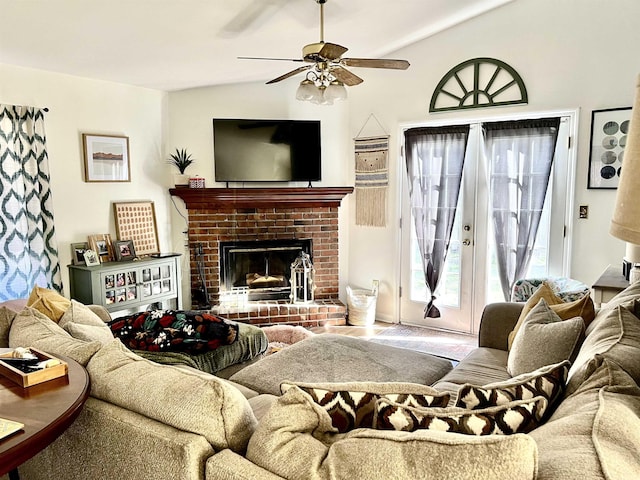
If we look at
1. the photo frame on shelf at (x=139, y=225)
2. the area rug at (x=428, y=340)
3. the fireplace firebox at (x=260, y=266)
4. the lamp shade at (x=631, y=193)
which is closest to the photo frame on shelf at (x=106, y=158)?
the photo frame on shelf at (x=139, y=225)

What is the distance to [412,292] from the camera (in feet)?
16.3

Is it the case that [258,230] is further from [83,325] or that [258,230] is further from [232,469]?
[232,469]

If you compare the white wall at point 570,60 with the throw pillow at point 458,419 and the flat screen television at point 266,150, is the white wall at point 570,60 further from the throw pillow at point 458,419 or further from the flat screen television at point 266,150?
the throw pillow at point 458,419

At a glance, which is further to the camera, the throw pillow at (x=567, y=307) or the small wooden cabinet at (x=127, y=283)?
the small wooden cabinet at (x=127, y=283)

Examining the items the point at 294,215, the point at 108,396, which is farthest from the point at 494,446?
the point at 294,215

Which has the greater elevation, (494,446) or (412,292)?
(494,446)

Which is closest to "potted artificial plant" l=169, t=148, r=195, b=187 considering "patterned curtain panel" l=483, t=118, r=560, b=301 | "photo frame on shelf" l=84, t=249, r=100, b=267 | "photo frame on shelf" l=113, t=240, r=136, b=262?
"photo frame on shelf" l=113, t=240, r=136, b=262

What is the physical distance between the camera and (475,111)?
4.35 m

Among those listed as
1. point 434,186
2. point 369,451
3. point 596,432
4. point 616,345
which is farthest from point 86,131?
point 596,432

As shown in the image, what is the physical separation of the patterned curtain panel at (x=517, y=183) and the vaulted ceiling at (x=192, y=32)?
1.10 m

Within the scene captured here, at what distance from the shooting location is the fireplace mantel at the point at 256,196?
4.83 m

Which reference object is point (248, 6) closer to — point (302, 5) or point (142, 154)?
point (302, 5)

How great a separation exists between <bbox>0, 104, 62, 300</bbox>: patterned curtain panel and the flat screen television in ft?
5.25

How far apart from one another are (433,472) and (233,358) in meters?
2.14
